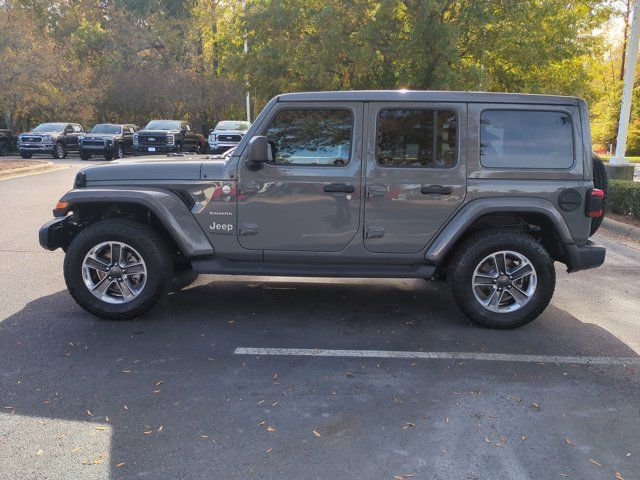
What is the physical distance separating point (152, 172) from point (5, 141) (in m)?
28.0

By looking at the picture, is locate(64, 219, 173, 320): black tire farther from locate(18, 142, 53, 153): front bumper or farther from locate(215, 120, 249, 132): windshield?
locate(18, 142, 53, 153): front bumper

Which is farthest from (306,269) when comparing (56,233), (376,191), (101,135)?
(101,135)

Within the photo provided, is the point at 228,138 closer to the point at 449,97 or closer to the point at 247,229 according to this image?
the point at 247,229

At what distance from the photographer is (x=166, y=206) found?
4625mm

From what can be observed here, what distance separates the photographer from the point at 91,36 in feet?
121

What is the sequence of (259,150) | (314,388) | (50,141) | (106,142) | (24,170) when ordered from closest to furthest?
(314,388), (259,150), (24,170), (50,141), (106,142)

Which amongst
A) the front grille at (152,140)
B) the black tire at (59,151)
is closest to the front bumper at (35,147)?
the black tire at (59,151)

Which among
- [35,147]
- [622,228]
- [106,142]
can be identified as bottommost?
[622,228]

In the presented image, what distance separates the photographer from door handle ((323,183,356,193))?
4.61m

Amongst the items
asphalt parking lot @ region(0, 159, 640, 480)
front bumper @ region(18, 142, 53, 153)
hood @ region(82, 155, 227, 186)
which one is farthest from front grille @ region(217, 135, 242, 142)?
hood @ region(82, 155, 227, 186)

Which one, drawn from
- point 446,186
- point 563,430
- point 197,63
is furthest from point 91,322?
point 197,63

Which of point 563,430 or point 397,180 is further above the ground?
point 397,180

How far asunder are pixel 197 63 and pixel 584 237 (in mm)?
34700

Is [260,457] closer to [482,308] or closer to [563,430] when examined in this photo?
[563,430]
